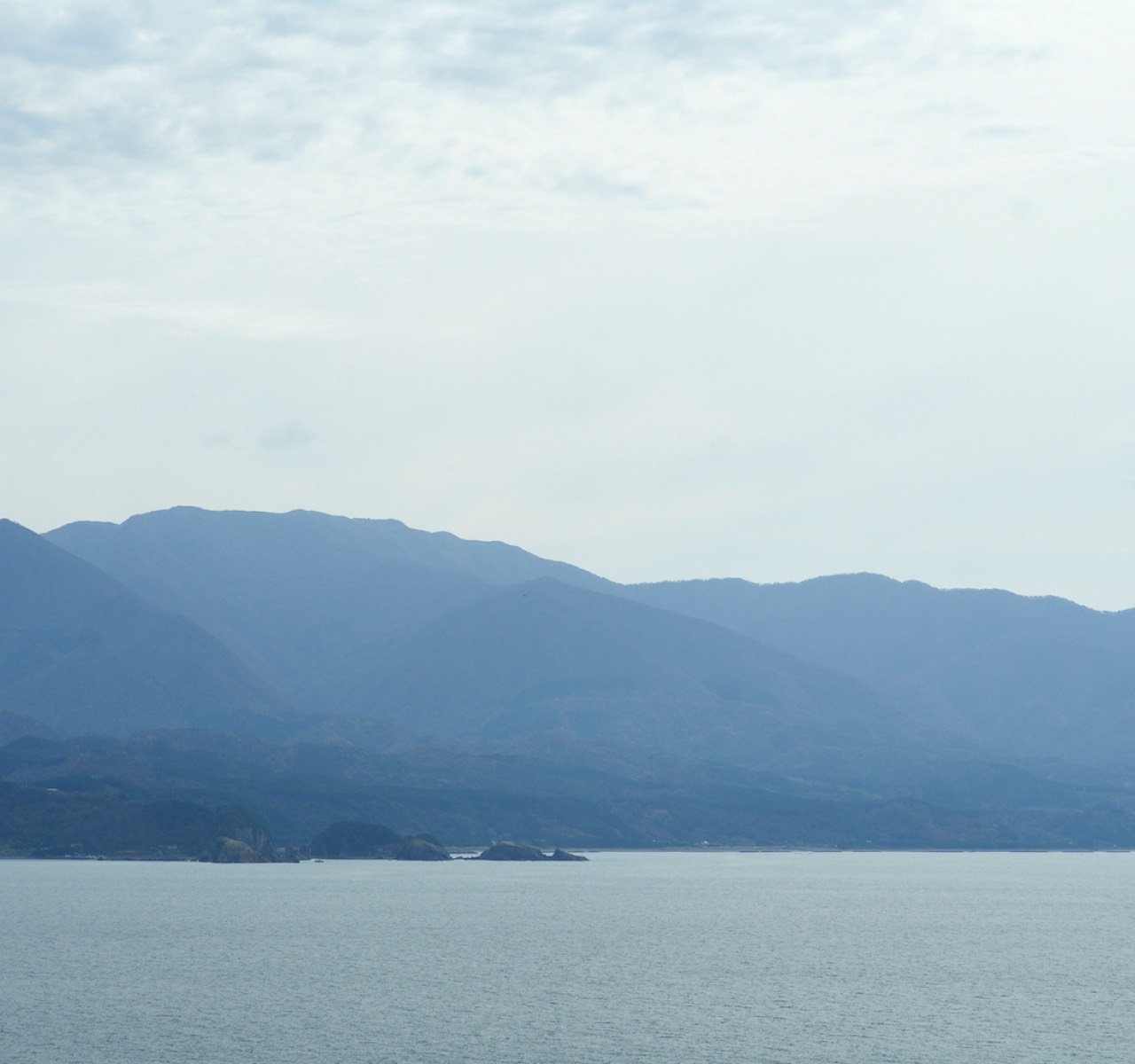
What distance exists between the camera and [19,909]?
19100cm

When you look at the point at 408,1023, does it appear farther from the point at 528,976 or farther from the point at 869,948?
the point at 869,948

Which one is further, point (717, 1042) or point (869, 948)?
point (869, 948)

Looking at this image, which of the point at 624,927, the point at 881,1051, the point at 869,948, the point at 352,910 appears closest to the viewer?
the point at 881,1051

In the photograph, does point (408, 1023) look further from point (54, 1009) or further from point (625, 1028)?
point (54, 1009)

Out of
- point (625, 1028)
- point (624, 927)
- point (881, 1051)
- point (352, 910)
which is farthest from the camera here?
point (352, 910)

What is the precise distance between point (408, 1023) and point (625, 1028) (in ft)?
49.2

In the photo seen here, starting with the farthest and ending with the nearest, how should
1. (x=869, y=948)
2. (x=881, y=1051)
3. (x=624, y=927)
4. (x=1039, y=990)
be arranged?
(x=624, y=927) < (x=869, y=948) < (x=1039, y=990) < (x=881, y=1051)

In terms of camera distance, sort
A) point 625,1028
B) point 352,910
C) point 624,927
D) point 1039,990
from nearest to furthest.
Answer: point 625,1028 → point 1039,990 → point 624,927 → point 352,910

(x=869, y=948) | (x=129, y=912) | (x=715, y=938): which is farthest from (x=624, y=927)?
(x=129, y=912)

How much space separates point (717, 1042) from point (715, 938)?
68076 mm

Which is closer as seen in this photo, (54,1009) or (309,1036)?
(309,1036)

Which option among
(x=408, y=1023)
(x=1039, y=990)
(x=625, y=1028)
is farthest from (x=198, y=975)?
(x=1039, y=990)

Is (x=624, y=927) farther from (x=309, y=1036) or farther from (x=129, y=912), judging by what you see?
(x=309, y=1036)

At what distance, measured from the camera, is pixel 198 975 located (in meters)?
132
